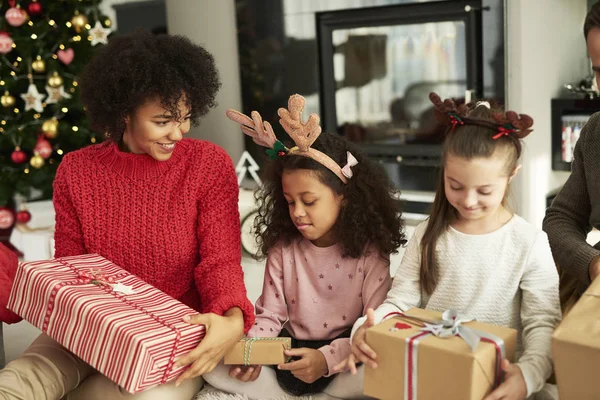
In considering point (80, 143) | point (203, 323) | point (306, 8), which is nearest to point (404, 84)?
point (306, 8)

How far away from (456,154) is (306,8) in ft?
8.50

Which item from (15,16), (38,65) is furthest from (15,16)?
(38,65)

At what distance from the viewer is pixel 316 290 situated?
1762mm

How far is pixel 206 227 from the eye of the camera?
5.67 ft

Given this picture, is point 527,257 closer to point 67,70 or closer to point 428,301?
point 428,301

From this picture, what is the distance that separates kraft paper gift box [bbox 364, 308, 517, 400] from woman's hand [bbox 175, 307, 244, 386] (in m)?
0.35

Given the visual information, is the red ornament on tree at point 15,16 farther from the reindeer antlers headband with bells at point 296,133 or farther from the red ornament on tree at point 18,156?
the reindeer antlers headband with bells at point 296,133

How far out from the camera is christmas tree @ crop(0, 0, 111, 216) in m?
3.78

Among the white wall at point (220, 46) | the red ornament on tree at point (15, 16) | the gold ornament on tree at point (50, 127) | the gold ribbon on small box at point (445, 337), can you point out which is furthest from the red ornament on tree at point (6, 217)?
the gold ribbon on small box at point (445, 337)

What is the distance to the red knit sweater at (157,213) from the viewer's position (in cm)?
173

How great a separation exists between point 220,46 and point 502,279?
3.00 meters

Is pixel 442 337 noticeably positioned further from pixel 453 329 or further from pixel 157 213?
pixel 157 213

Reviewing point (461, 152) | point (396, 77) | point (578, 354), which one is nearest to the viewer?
point (578, 354)

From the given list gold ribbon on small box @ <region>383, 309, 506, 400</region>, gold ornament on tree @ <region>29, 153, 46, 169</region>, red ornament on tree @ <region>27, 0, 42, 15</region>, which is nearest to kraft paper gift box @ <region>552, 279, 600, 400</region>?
gold ribbon on small box @ <region>383, 309, 506, 400</region>
